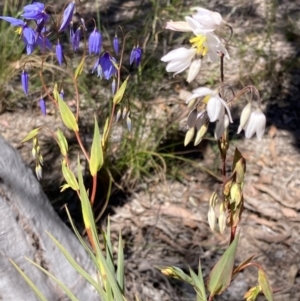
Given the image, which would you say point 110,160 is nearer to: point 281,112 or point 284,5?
point 281,112

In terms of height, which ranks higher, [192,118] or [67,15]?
[67,15]

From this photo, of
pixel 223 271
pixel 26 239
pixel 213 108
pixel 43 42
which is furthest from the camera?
pixel 26 239

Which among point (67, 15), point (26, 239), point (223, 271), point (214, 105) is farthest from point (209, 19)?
point (26, 239)

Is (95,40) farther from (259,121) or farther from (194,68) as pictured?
(259,121)

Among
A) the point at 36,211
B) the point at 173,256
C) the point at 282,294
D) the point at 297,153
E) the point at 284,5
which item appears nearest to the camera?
the point at 36,211

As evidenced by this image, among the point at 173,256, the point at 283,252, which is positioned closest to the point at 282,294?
the point at 283,252

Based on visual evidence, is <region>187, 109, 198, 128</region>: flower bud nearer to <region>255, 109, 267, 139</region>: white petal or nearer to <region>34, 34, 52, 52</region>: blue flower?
<region>255, 109, 267, 139</region>: white petal
